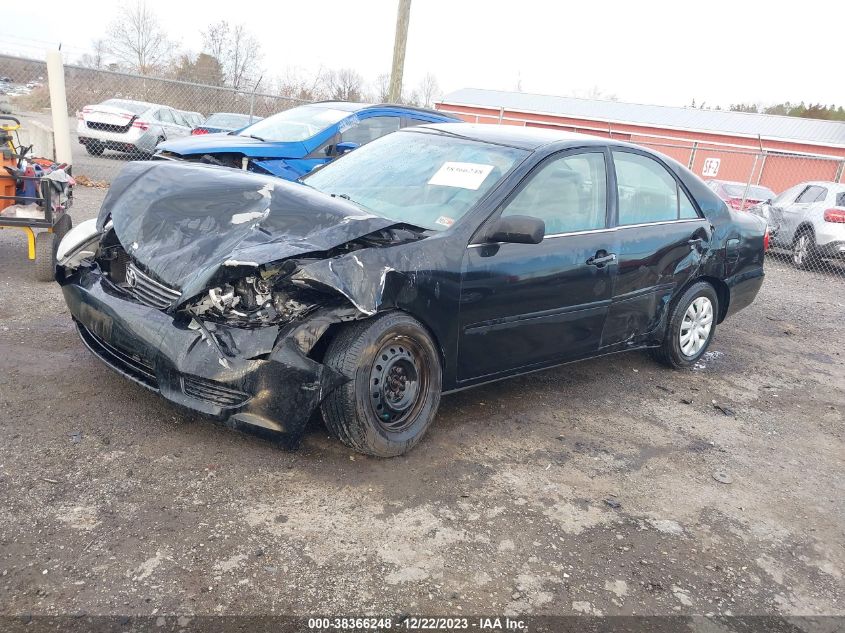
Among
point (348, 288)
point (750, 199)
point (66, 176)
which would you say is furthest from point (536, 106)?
point (348, 288)

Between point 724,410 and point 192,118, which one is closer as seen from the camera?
point 724,410

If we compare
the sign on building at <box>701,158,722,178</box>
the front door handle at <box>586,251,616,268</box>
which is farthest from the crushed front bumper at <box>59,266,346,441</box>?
the sign on building at <box>701,158,722,178</box>

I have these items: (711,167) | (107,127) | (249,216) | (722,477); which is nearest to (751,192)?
(711,167)

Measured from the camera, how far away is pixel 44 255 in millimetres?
5953

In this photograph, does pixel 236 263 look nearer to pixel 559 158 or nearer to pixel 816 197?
pixel 559 158

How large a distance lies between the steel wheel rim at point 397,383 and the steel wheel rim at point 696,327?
271 cm

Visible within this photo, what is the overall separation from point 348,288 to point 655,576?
5.98 ft

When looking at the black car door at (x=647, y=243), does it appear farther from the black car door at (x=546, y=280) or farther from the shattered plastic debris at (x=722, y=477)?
the shattered plastic debris at (x=722, y=477)

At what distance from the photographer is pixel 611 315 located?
4699mm

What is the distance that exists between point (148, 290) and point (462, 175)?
189 cm

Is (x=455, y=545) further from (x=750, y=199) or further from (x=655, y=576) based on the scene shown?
(x=750, y=199)

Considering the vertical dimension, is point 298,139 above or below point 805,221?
above

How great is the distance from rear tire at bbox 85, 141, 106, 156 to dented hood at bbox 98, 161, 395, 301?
42.4 feet

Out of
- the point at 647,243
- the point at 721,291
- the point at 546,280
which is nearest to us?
the point at 546,280
